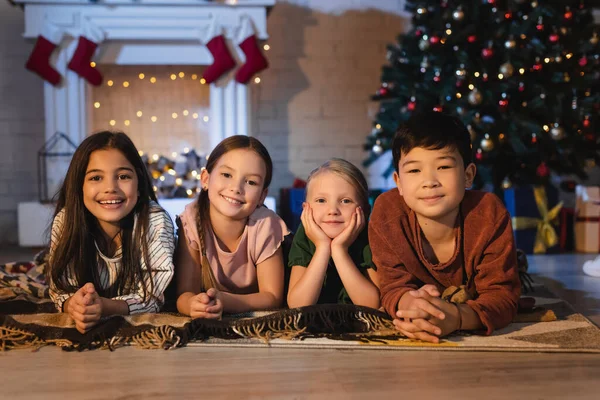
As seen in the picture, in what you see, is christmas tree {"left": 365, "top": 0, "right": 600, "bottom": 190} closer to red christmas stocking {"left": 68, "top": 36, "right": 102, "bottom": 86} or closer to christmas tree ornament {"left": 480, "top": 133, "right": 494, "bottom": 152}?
christmas tree ornament {"left": 480, "top": 133, "right": 494, "bottom": 152}

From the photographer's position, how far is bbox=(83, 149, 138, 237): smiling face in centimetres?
168

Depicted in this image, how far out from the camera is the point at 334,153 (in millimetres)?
4160

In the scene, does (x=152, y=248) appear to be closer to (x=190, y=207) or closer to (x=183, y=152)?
(x=190, y=207)

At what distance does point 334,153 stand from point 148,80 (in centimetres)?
123

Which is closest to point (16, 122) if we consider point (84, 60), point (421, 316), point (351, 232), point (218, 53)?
point (84, 60)

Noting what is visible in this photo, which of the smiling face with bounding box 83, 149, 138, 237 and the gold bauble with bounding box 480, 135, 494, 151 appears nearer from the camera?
the smiling face with bounding box 83, 149, 138, 237

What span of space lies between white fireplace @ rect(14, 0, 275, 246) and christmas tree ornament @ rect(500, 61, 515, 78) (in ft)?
4.42

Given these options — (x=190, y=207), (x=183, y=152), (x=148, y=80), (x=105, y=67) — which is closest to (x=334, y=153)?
(x=183, y=152)

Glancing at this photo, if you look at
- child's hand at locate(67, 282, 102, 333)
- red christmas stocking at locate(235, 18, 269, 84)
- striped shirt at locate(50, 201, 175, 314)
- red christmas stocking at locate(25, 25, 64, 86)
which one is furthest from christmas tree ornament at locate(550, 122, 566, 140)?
red christmas stocking at locate(25, 25, 64, 86)

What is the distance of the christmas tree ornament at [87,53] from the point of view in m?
3.53

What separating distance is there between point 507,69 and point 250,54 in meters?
1.40

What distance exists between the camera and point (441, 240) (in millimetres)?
1646

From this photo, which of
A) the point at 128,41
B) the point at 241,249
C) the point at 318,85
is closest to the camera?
the point at 241,249

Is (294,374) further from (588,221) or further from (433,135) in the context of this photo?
(588,221)
